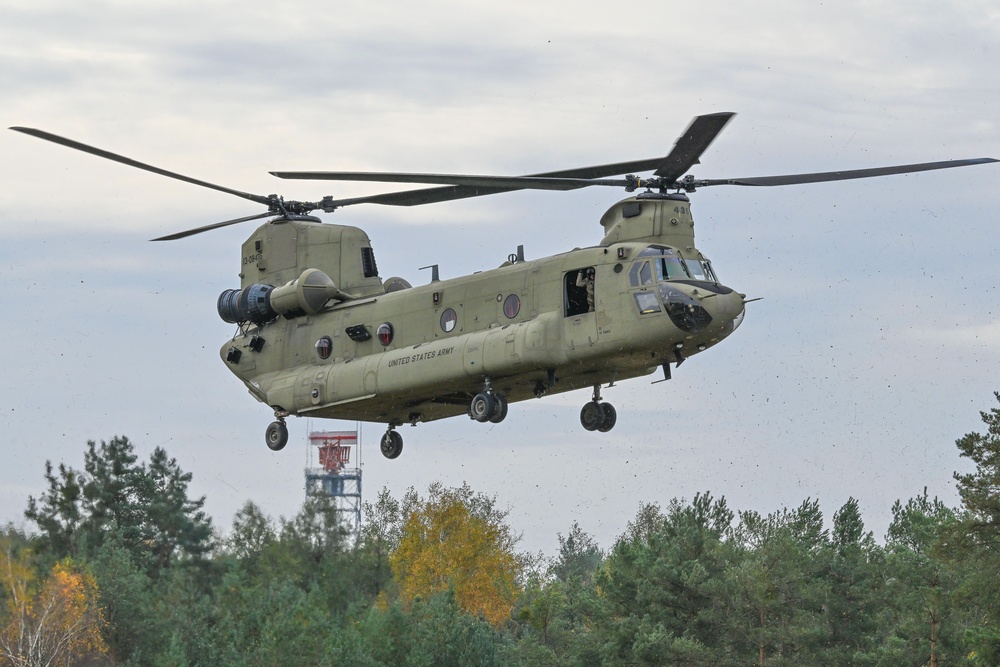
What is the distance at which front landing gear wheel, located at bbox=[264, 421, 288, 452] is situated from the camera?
4038cm

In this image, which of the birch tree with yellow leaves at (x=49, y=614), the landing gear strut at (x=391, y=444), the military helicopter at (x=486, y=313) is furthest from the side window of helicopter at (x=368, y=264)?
the birch tree with yellow leaves at (x=49, y=614)

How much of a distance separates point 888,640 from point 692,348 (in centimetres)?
2975

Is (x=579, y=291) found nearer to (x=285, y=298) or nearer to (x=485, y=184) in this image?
(x=485, y=184)

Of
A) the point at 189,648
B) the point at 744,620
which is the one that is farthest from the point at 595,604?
the point at 189,648

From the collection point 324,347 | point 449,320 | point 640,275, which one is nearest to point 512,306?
point 449,320

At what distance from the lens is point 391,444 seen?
3962cm

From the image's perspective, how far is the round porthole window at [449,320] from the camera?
36.2 meters

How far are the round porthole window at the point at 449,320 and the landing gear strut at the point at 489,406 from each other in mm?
1701

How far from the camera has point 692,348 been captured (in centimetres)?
3372

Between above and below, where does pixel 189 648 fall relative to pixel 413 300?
below

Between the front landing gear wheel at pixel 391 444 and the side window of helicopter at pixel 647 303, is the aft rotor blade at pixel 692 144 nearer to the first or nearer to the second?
the side window of helicopter at pixel 647 303

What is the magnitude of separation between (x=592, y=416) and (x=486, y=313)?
3163 millimetres

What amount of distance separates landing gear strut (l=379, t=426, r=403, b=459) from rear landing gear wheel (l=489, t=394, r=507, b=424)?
16.1 feet

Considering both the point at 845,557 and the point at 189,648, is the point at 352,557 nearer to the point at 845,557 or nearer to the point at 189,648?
the point at 189,648
